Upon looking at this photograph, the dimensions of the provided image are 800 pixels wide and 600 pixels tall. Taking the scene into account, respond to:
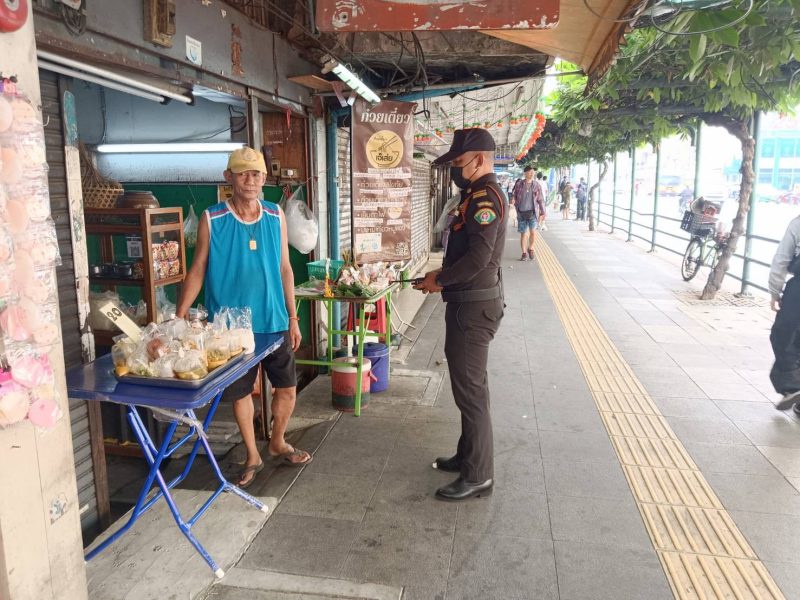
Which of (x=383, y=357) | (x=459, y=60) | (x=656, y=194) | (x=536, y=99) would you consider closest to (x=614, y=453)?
(x=383, y=357)

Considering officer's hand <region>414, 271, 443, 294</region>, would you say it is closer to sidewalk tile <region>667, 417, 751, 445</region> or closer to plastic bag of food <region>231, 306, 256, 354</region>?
plastic bag of food <region>231, 306, 256, 354</region>

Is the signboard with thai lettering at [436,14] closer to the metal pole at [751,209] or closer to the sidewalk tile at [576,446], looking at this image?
the sidewalk tile at [576,446]

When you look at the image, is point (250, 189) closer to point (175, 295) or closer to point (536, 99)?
point (175, 295)

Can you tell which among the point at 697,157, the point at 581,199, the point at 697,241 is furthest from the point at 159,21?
the point at 581,199

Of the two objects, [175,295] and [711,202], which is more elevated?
[711,202]

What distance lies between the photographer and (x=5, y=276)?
174cm

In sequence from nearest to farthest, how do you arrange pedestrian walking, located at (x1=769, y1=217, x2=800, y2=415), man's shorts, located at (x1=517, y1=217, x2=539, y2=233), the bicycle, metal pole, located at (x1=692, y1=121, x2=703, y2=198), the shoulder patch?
the shoulder patch, pedestrian walking, located at (x1=769, y1=217, x2=800, y2=415), the bicycle, metal pole, located at (x1=692, y1=121, x2=703, y2=198), man's shorts, located at (x1=517, y1=217, x2=539, y2=233)

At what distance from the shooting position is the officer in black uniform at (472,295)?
3387mm

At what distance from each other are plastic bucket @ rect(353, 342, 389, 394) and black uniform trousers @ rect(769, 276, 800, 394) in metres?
3.18

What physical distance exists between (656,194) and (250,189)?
14.1 meters

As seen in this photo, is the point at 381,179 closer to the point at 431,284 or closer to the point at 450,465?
the point at 431,284

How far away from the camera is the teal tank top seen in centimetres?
342

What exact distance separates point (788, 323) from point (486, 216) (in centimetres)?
301

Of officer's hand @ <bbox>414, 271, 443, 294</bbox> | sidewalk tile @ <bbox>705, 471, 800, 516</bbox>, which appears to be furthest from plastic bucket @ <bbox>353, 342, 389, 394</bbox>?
sidewalk tile @ <bbox>705, 471, 800, 516</bbox>
